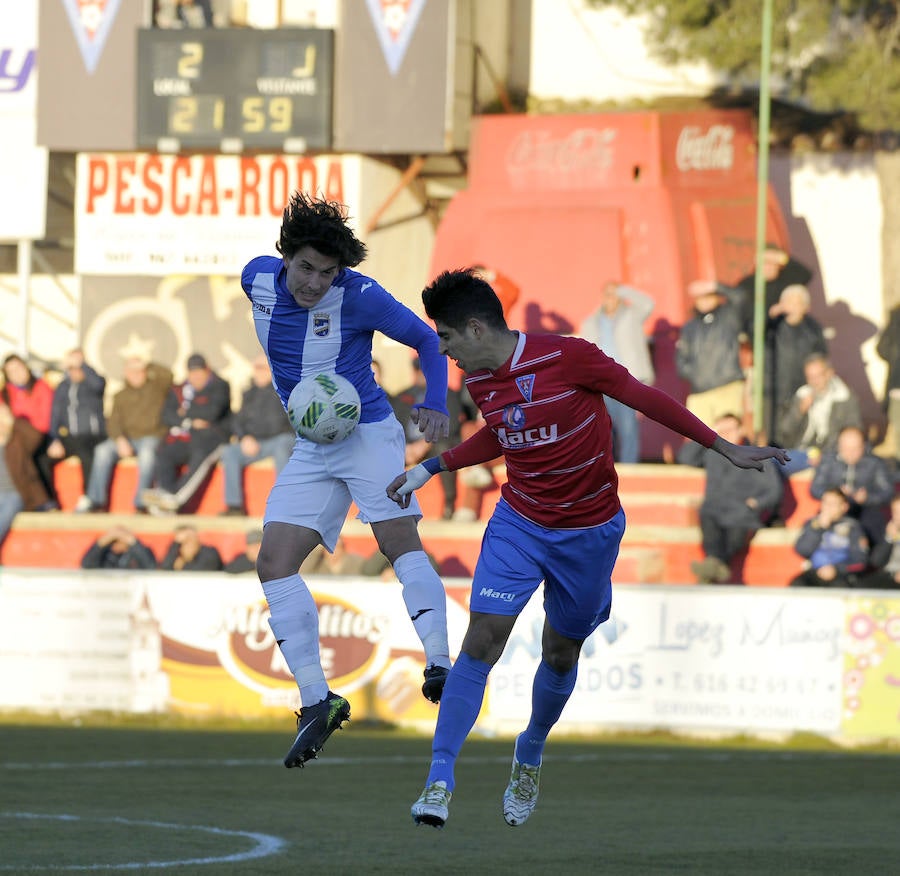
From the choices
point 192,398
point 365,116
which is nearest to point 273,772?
point 192,398

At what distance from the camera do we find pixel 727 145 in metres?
22.8

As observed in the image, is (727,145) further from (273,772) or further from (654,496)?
(273,772)

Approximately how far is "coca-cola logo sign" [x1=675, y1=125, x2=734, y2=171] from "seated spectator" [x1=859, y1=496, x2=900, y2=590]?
7.48m

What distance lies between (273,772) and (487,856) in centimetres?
360

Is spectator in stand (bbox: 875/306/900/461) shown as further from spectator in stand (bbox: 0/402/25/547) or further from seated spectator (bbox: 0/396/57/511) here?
spectator in stand (bbox: 0/402/25/547)

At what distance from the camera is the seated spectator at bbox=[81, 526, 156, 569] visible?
17.8 m

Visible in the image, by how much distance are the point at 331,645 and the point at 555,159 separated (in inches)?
331

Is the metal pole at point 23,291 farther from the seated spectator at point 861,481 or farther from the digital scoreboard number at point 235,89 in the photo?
the seated spectator at point 861,481

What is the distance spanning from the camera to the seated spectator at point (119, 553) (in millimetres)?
17828

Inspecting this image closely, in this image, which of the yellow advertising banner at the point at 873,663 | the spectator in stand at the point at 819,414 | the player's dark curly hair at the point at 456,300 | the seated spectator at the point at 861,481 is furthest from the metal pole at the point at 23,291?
the player's dark curly hair at the point at 456,300

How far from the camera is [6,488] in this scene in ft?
63.9

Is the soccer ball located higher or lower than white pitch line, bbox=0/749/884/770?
higher

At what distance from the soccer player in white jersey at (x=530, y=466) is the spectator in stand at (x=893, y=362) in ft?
36.2

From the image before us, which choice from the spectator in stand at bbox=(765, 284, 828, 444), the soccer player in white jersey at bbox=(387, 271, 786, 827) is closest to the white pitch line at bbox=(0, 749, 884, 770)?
the spectator in stand at bbox=(765, 284, 828, 444)
